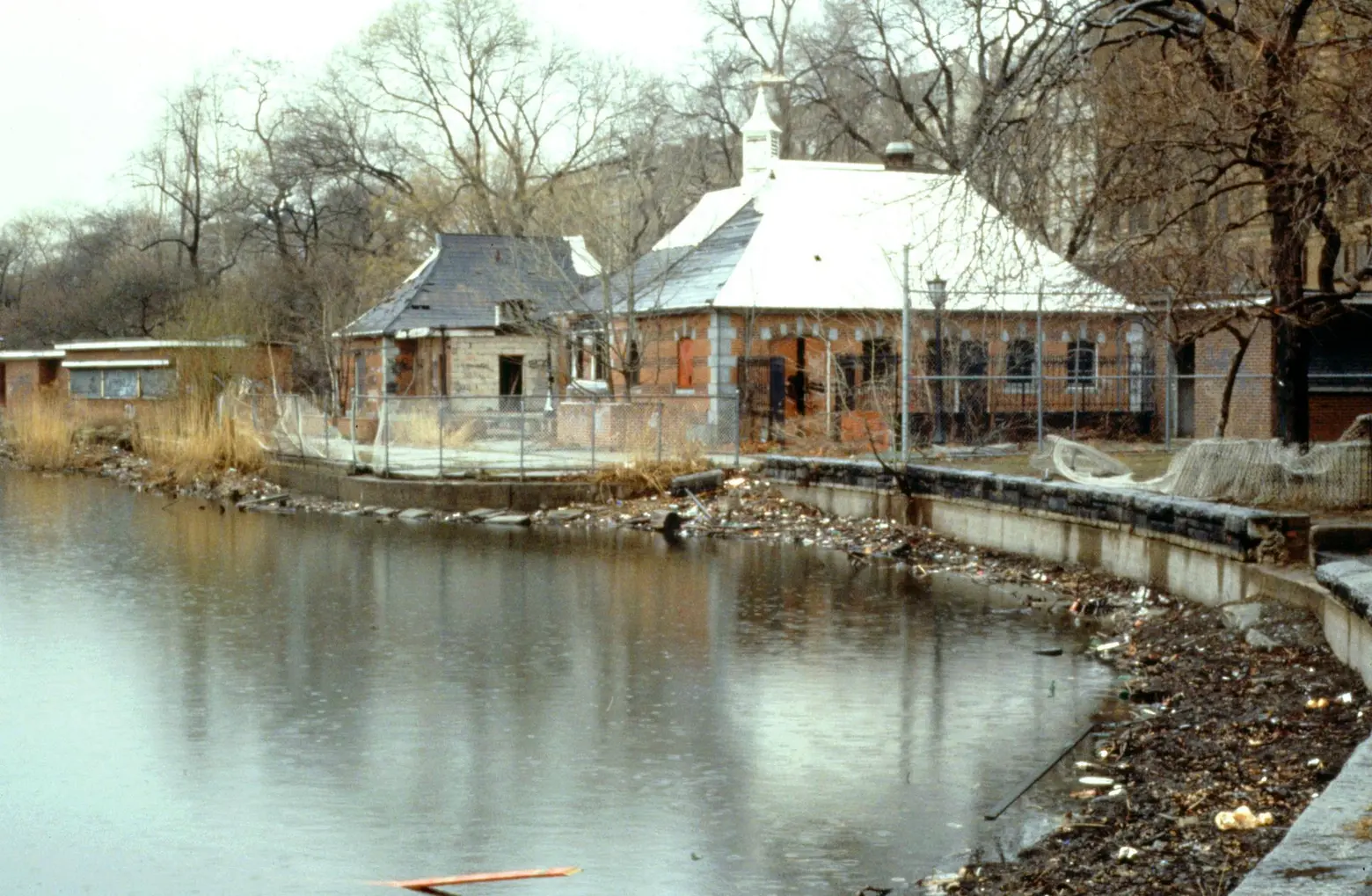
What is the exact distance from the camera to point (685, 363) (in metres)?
38.6

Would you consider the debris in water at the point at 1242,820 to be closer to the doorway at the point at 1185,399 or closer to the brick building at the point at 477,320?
the doorway at the point at 1185,399

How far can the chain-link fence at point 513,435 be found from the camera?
31.6m

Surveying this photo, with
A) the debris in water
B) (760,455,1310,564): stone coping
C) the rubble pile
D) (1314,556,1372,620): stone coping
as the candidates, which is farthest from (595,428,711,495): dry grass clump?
the debris in water

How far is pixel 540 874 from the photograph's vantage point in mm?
8625

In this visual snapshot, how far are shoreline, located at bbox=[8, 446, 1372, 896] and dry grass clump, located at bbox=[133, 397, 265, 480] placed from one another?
20023 millimetres

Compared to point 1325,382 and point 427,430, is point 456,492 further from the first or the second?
point 1325,382

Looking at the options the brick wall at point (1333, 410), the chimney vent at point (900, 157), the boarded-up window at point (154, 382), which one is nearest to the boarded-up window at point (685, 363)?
the chimney vent at point (900, 157)

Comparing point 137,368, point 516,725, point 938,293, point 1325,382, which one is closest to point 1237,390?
point 1325,382

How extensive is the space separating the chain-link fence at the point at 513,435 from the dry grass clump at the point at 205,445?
0.48m

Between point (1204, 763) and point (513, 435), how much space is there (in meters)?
24.9

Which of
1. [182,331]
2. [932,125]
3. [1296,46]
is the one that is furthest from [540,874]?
[932,125]

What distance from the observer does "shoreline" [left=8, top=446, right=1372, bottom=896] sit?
8.16 metres

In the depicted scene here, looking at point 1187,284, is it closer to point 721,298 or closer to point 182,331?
point 721,298

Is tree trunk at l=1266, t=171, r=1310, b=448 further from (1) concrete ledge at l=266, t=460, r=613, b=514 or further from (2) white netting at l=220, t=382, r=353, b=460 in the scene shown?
(2) white netting at l=220, t=382, r=353, b=460
